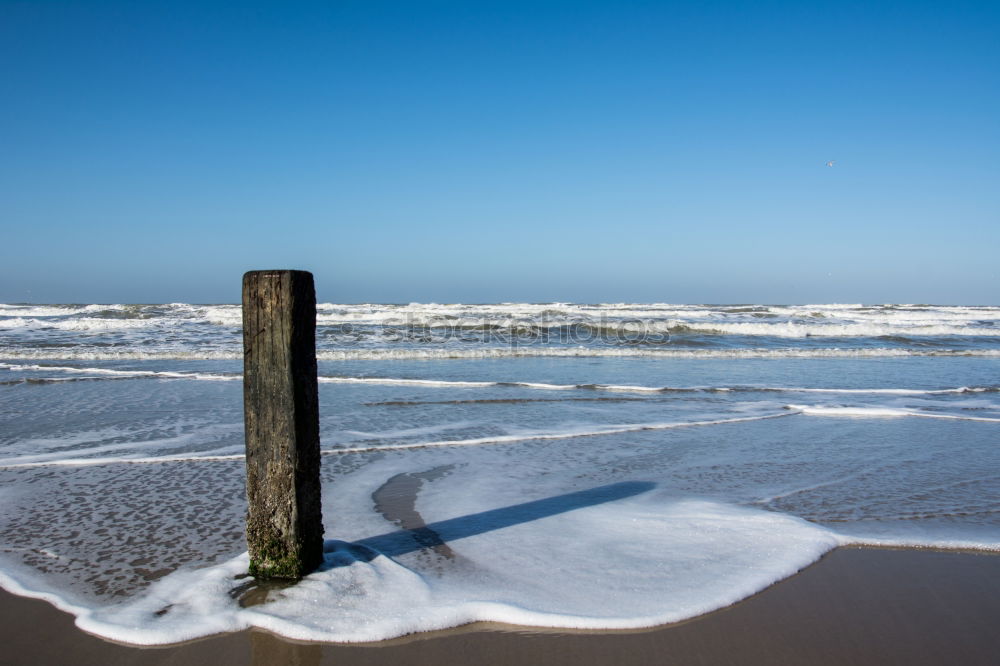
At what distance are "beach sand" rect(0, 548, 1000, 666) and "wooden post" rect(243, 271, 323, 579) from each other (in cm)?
45

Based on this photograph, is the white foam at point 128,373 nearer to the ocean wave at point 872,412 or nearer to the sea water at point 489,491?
the sea water at point 489,491

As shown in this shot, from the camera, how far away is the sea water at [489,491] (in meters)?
3.04

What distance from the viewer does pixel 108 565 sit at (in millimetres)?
3475

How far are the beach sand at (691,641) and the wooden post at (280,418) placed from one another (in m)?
0.45

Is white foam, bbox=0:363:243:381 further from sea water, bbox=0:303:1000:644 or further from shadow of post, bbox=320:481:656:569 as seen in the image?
shadow of post, bbox=320:481:656:569

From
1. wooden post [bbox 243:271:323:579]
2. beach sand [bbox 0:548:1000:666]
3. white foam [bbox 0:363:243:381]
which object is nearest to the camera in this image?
beach sand [bbox 0:548:1000:666]

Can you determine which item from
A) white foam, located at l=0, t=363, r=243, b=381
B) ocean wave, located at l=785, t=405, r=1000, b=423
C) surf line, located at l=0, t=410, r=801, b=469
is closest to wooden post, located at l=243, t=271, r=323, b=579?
surf line, located at l=0, t=410, r=801, b=469

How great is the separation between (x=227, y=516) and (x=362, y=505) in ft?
2.87

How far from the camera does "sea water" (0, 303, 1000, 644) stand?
304cm

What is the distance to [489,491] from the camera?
4938 mm

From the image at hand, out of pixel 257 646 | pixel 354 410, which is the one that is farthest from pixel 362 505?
pixel 354 410

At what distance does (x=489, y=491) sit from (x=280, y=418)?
227cm

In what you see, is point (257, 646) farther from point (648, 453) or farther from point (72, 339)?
point (72, 339)

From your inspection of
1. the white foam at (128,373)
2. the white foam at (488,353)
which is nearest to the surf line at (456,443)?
the white foam at (128,373)
